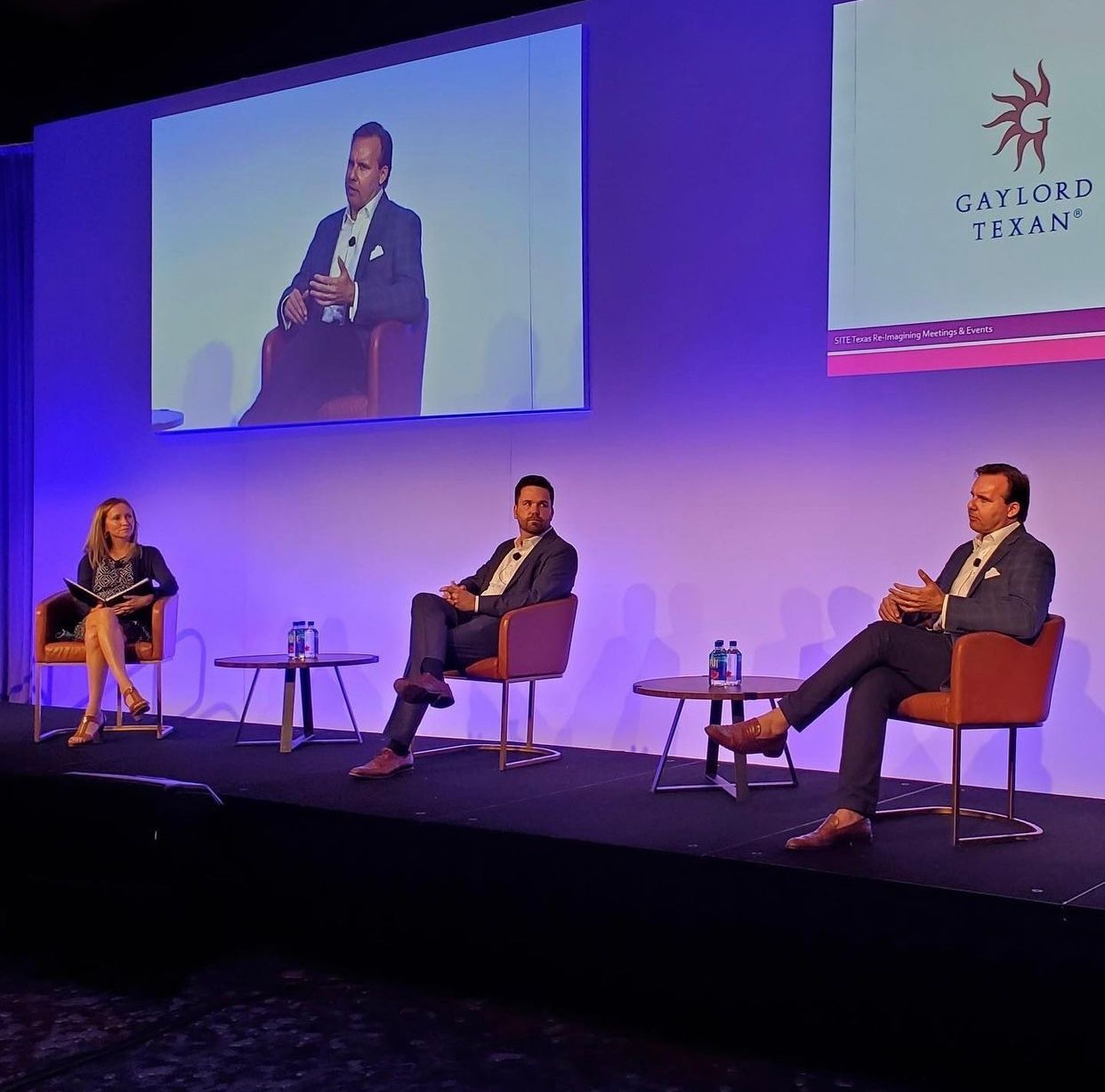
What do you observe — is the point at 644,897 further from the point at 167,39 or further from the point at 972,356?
the point at 167,39

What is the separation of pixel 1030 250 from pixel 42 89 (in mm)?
5079

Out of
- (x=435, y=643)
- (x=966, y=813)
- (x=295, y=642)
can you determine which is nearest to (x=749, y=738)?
(x=966, y=813)

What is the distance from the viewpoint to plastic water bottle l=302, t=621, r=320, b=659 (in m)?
5.89

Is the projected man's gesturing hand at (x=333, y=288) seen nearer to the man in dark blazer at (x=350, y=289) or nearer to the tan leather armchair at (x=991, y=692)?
the man in dark blazer at (x=350, y=289)

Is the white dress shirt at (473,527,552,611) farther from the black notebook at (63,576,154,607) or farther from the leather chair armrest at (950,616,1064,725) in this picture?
the leather chair armrest at (950,616,1064,725)

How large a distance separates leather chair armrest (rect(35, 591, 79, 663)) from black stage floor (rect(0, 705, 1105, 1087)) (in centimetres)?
190

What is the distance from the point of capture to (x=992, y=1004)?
279 cm

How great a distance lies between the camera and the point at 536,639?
4930 millimetres

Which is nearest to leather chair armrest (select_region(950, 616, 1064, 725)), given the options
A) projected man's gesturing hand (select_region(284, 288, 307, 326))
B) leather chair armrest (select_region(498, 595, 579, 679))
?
leather chair armrest (select_region(498, 595, 579, 679))

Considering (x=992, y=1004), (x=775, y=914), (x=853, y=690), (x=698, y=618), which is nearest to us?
(x=992, y=1004)

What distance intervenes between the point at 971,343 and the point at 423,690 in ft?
7.16

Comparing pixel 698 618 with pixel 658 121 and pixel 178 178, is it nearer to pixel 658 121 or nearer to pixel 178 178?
pixel 658 121

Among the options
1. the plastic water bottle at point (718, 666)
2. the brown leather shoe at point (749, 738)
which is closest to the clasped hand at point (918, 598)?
the brown leather shoe at point (749, 738)

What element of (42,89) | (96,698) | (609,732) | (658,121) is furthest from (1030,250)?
(42,89)
